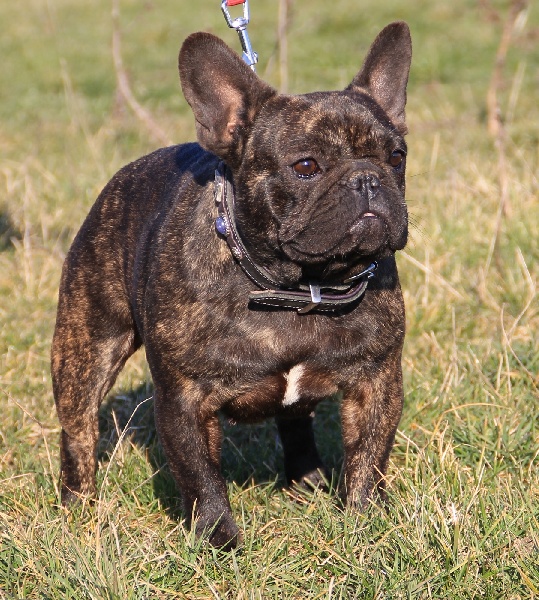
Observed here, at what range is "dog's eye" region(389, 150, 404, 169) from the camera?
3473 mm

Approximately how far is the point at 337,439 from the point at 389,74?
171 centimetres

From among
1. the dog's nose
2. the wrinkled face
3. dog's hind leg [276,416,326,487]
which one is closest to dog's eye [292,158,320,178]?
the wrinkled face

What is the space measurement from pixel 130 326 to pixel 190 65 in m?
1.17

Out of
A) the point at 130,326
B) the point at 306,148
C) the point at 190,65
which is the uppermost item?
the point at 190,65

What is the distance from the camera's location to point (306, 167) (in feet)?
10.9

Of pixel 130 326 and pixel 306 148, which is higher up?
pixel 306 148

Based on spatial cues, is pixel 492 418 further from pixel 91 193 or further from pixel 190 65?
pixel 91 193

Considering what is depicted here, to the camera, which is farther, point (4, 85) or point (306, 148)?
point (4, 85)

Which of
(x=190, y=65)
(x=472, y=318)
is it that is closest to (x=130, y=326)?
(x=190, y=65)

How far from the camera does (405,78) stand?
12.7ft

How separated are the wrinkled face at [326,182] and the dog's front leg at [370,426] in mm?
497

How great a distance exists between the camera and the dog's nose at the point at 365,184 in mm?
3227

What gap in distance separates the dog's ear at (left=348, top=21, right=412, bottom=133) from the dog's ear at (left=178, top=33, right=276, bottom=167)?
1.47ft

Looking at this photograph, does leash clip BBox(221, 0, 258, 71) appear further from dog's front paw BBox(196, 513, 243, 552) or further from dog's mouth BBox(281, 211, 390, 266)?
dog's front paw BBox(196, 513, 243, 552)
